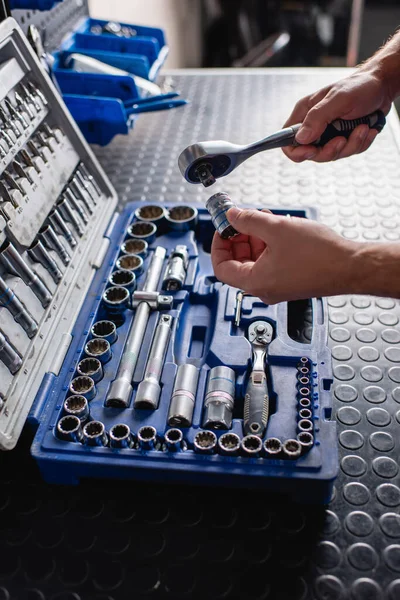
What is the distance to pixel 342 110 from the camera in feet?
2.77

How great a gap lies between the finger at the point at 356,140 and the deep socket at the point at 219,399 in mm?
407

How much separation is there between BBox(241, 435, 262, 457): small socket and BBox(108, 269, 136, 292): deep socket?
0.32m

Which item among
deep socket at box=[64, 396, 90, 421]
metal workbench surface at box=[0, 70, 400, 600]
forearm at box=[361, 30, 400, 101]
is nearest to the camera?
metal workbench surface at box=[0, 70, 400, 600]

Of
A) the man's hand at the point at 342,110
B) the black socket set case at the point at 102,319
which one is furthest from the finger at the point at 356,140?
the black socket set case at the point at 102,319

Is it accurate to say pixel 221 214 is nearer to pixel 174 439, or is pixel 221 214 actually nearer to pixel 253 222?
pixel 253 222

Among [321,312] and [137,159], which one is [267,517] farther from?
[137,159]

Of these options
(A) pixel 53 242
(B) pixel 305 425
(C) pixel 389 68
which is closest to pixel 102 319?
(A) pixel 53 242

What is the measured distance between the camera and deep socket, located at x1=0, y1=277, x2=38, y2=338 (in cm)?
70

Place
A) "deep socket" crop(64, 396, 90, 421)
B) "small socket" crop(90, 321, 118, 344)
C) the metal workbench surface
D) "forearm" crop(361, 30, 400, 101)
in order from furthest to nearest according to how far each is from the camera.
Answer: "forearm" crop(361, 30, 400, 101) < "small socket" crop(90, 321, 118, 344) < "deep socket" crop(64, 396, 90, 421) < the metal workbench surface

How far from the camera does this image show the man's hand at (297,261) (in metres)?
0.62

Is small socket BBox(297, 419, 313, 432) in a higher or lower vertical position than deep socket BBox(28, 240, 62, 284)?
lower

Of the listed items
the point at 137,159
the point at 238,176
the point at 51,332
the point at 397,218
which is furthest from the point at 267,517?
the point at 137,159

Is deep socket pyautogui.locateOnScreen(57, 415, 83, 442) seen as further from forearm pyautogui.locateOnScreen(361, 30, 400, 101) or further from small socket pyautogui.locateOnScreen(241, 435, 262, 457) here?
forearm pyautogui.locateOnScreen(361, 30, 400, 101)

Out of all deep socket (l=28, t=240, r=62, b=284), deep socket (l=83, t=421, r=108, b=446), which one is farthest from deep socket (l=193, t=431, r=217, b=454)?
deep socket (l=28, t=240, r=62, b=284)
